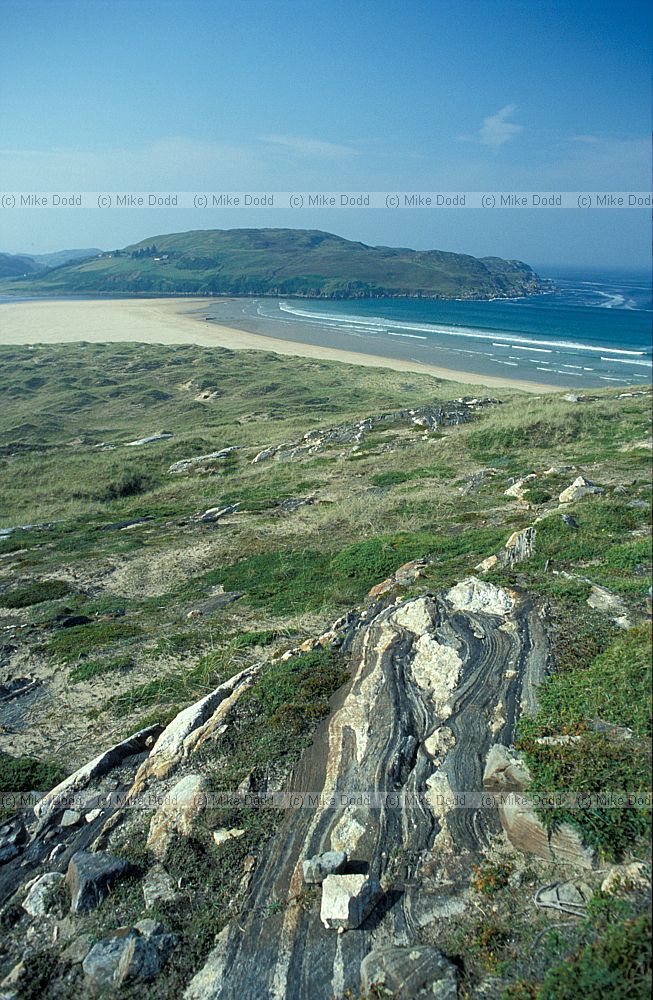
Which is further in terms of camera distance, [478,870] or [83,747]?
[83,747]

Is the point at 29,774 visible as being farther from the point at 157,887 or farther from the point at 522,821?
the point at 522,821

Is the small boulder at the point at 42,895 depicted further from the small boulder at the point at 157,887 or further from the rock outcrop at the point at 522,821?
the rock outcrop at the point at 522,821

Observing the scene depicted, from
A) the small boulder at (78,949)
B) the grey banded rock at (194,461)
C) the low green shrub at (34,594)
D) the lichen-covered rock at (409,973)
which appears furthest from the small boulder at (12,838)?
the grey banded rock at (194,461)

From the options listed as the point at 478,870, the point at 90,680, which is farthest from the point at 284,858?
the point at 90,680

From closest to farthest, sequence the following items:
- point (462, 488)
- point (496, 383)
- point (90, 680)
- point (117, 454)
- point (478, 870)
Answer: point (478, 870)
point (90, 680)
point (462, 488)
point (117, 454)
point (496, 383)

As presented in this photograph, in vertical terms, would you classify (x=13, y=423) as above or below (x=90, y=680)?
above

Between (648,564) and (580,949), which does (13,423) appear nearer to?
(648,564)

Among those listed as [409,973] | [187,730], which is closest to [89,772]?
[187,730]
